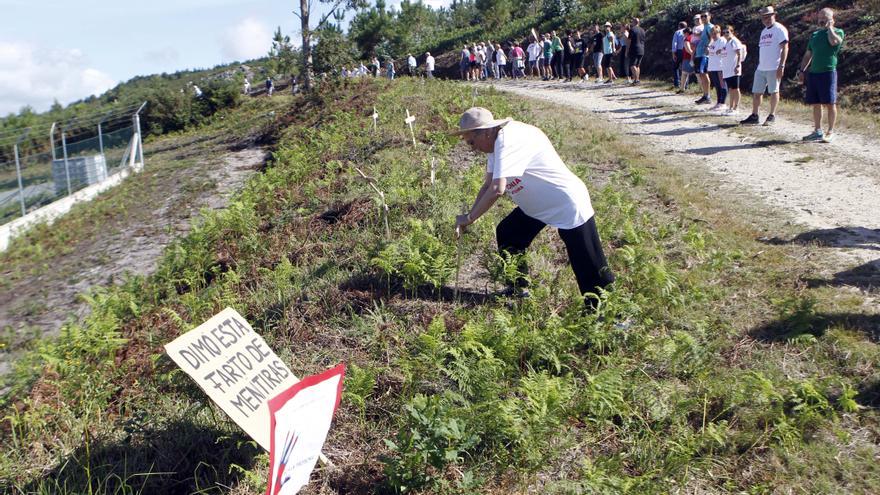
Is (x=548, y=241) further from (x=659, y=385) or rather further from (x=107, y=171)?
(x=107, y=171)

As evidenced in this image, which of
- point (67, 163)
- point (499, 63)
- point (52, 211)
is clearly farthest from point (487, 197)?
point (499, 63)

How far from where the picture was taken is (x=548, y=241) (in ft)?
23.2

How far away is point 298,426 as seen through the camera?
3.04 meters

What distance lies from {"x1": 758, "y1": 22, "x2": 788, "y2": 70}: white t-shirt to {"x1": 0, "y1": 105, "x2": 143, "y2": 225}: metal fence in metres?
15.8

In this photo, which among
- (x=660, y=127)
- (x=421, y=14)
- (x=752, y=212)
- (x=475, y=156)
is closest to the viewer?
(x=752, y=212)

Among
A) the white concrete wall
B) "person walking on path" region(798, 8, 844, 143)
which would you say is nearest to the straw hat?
"person walking on path" region(798, 8, 844, 143)

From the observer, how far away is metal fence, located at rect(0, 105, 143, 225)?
1647cm

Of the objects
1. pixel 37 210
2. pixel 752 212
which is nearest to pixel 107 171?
pixel 37 210

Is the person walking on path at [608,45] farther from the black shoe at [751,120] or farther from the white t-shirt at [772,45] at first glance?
the white t-shirt at [772,45]

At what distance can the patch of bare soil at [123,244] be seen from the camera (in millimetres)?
9305

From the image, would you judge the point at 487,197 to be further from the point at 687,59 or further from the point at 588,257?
the point at 687,59

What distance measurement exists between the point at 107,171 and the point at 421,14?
4778cm

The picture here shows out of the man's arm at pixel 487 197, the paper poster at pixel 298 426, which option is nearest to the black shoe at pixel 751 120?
the man's arm at pixel 487 197

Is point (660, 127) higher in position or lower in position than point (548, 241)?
higher
